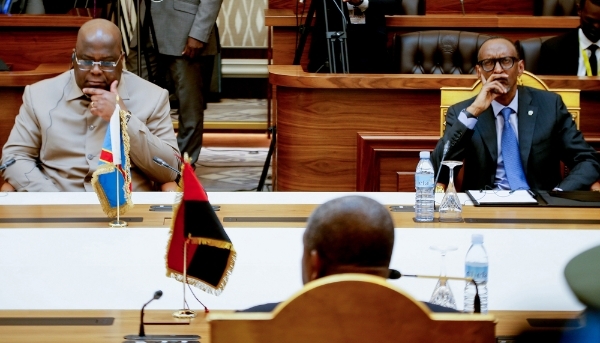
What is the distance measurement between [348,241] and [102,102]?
2350 millimetres

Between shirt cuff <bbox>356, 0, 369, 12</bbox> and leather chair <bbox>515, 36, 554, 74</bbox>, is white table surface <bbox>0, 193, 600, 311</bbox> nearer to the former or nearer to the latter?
leather chair <bbox>515, 36, 554, 74</bbox>

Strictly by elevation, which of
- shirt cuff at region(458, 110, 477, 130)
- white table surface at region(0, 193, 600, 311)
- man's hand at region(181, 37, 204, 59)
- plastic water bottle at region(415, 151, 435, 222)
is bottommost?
white table surface at region(0, 193, 600, 311)

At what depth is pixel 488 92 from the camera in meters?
4.12

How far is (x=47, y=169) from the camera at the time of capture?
156 inches

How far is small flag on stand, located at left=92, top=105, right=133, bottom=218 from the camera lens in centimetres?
314

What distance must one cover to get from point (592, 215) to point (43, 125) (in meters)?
2.27

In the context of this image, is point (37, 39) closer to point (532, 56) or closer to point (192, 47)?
point (192, 47)

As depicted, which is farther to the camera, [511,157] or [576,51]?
[576,51]

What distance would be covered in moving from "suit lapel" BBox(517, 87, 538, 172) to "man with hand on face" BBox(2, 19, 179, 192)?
1.56 m

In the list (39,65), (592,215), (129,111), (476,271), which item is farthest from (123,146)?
(39,65)

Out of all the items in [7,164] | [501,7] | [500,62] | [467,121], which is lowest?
[7,164]

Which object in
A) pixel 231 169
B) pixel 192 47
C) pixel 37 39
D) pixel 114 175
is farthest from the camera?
pixel 231 169

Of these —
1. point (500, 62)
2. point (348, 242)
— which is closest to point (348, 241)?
point (348, 242)

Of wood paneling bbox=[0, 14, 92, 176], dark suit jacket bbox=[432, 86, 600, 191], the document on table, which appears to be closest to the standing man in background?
wood paneling bbox=[0, 14, 92, 176]
